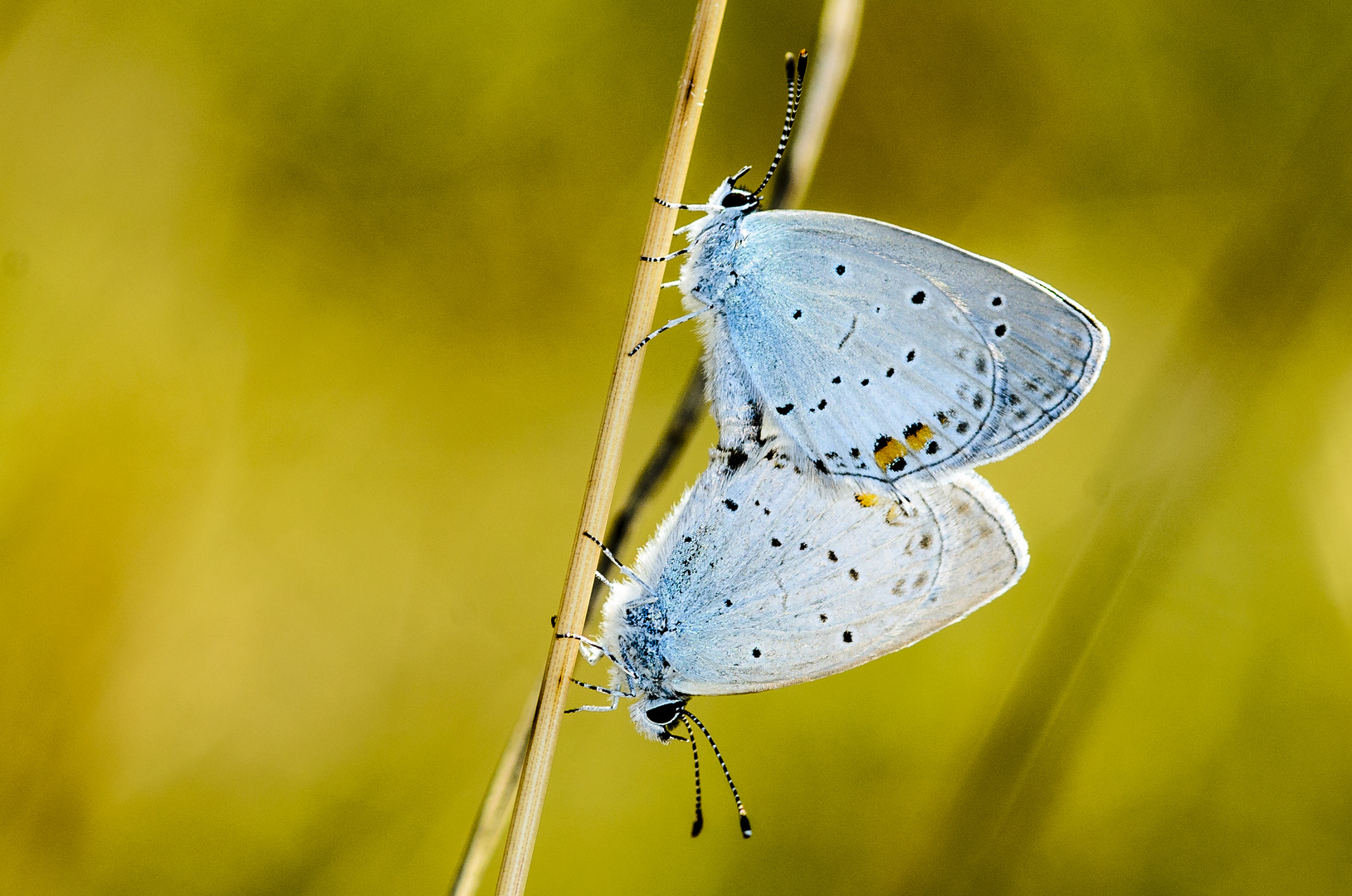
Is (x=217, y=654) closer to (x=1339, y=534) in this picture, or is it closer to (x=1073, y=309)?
(x=1073, y=309)

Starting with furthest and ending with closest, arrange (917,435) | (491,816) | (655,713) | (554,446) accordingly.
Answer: (554,446)
(655,713)
(917,435)
(491,816)

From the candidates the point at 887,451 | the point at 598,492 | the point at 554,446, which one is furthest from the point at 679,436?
the point at 554,446

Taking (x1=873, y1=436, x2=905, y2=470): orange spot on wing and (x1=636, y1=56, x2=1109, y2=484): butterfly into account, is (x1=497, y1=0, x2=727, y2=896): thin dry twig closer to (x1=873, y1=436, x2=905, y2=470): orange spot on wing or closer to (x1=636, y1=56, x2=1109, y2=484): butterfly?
(x1=636, y1=56, x2=1109, y2=484): butterfly

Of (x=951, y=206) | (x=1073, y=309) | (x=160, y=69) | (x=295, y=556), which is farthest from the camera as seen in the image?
(x=951, y=206)

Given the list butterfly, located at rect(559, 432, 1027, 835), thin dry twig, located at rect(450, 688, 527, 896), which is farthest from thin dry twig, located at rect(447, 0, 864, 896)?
butterfly, located at rect(559, 432, 1027, 835)

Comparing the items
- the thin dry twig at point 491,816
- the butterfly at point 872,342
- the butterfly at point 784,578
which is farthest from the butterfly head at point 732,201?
the thin dry twig at point 491,816

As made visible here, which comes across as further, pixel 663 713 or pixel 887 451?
pixel 663 713

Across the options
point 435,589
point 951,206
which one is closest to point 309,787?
point 435,589

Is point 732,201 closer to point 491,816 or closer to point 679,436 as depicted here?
point 679,436
